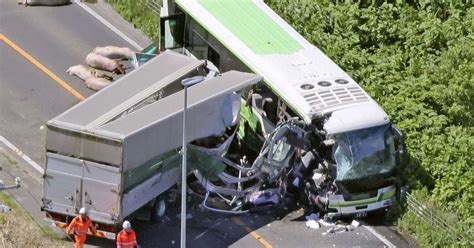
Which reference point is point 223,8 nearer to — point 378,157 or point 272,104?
point 272,104

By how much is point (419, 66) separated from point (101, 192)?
9.73 m

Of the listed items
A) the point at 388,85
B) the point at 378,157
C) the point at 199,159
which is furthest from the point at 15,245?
the point at 388,85

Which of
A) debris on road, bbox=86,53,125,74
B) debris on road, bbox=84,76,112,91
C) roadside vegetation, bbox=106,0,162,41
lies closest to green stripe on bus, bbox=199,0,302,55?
debris on road, bbox=86,53,125,74

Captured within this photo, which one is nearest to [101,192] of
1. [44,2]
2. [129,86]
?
[129,86]

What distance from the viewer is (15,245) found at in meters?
24.4

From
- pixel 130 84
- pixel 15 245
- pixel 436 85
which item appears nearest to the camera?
pixel 15 245

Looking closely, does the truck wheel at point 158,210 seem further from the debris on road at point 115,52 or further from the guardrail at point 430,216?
the debris on road at point 115,52

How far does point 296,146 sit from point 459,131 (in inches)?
164

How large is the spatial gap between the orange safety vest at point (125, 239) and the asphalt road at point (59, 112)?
1253 mm

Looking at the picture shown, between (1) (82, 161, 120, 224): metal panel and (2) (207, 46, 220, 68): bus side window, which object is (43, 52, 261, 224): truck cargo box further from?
(2) (207, 46, 220, 68): bus side window

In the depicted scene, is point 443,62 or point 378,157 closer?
point 378,157

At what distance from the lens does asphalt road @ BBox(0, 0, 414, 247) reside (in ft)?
81.8

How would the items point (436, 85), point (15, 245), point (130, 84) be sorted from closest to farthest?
1. point (15, 245)
2. point (130, 84)
3. point (436, 85)

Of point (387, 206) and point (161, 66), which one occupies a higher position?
point (161, 66)
